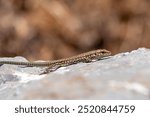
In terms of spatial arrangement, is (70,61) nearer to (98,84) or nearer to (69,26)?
(98,84)

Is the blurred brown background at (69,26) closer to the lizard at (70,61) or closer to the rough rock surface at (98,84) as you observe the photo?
the lizard at (70,61)

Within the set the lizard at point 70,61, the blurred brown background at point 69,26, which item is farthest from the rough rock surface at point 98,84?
the blurred brown background at point 69,26

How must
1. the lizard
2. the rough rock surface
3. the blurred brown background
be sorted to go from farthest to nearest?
the blurred brown background, the lizard, the rough rock surface

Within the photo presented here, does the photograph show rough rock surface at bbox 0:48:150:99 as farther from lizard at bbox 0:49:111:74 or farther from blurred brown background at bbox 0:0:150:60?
blurred brown background at bbox 0:0:150:60

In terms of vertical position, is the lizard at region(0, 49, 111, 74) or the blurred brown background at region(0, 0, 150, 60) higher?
the blurred brown background at region(0, 0, 150, 60)

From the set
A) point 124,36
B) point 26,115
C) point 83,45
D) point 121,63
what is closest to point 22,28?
point 83,45

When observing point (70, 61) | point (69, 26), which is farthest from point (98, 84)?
point (69, 26)

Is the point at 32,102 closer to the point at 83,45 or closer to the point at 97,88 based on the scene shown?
the point at 97,88

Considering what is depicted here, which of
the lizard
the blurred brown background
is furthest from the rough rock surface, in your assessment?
the blurred brown background
